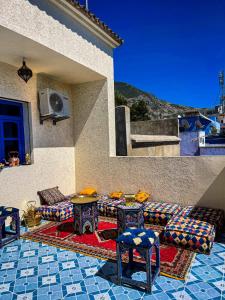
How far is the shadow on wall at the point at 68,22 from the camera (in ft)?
19.2

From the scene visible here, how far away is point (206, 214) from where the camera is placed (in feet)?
20.4

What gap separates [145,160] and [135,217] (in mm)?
2831

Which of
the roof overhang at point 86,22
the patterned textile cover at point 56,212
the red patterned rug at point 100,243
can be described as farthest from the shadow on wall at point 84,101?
the red patterned rug at point 100,243

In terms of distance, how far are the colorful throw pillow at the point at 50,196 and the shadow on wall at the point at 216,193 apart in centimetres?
475

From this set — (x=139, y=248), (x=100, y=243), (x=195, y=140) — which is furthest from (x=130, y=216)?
(x=195, y=140)

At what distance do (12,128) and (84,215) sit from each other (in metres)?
3.78

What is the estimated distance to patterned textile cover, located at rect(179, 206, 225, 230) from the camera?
584 centimetres

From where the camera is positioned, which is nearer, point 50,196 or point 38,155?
point 50,196

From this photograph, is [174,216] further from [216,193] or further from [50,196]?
[50,196]

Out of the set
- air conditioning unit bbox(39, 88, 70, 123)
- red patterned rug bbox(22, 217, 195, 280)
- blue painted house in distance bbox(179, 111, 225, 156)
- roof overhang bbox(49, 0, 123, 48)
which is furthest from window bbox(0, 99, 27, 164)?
blue painted house in distance bbox(179, 111, 225, 156)

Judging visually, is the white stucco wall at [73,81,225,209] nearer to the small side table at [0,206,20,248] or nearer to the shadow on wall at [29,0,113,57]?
the shadow on wall at [29,0,113,57]

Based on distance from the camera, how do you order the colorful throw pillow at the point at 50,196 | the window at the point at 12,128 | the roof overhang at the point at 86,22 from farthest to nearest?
1. the colorful throw pillow at the point at 50,196
2. the window at the point at 12,128
3. the roof overhang at the point at 86,22

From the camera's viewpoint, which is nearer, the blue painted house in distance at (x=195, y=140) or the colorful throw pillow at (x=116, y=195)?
the colorful throw pillow at (x=116, y=195)

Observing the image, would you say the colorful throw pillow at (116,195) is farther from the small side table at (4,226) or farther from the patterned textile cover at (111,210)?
the small side table at (4,226)
